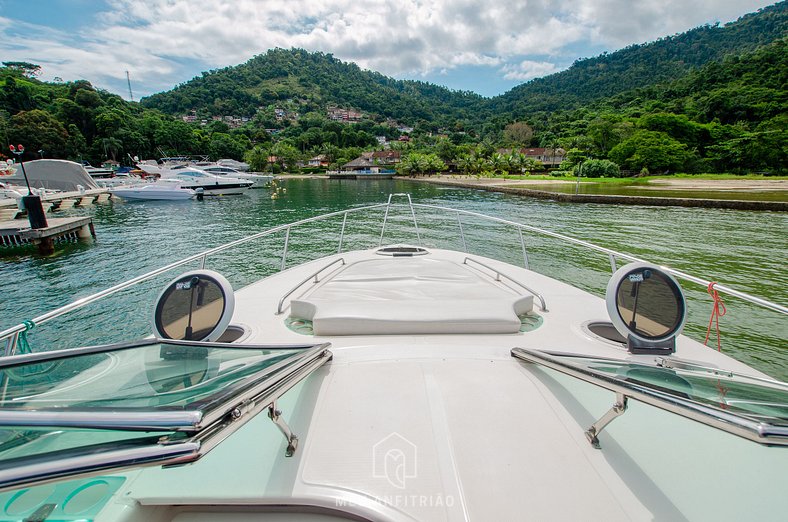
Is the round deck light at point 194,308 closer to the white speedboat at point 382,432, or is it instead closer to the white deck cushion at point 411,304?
the white speedboat at point 382,432

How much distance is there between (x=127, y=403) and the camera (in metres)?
0.73

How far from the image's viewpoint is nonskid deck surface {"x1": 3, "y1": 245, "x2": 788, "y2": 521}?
102 centimetres

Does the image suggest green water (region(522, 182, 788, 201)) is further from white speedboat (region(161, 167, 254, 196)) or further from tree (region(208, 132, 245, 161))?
tree (region(208, 132, 245, 161))

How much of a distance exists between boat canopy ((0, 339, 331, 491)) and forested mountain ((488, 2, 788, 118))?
12921cm

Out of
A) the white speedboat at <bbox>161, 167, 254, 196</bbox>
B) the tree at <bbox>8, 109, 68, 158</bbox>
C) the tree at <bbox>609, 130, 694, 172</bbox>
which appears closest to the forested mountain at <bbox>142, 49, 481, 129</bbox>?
the tree at <bbox>8, 109, 68, 158</bbox>

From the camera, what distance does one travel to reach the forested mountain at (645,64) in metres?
108

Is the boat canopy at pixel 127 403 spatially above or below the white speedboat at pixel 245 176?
above

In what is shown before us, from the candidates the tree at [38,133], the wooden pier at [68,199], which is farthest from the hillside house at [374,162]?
the wooden pier at [68,199]

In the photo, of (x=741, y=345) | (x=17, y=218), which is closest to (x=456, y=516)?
(x=741, y=345)

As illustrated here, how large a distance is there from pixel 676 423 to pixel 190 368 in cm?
175

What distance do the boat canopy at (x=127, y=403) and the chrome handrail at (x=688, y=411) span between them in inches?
41.3

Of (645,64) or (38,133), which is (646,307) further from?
(645,64)

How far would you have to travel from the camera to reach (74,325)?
248 inches

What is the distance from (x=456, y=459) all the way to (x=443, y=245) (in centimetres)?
1100
